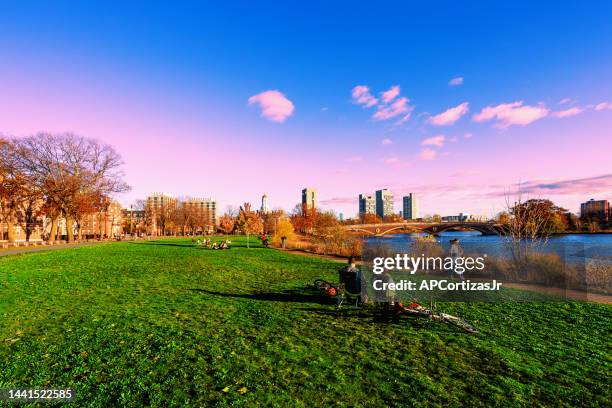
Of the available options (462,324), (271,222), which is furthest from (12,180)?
(271,222)

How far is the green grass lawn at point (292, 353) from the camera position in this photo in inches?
172

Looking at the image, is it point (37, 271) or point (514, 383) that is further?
point (37, 271)

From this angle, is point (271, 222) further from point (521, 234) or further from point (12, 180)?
point (521, 234)

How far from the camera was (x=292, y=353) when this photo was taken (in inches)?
224

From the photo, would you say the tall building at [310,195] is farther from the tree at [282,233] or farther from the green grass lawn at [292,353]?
the green grass lawn at [292,353]

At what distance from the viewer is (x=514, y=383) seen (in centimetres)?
468

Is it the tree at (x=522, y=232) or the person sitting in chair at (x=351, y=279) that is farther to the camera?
the tree at (x=522, y=232)

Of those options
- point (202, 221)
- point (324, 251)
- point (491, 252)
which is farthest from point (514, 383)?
point (202, 221)

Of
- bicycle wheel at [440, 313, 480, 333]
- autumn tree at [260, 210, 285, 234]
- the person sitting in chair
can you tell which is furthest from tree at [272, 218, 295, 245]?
bicycle wheel at [440, 313, 480, 333]

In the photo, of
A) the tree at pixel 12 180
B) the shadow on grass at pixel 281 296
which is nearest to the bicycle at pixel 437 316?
the shadow on grass at pixel 281 296

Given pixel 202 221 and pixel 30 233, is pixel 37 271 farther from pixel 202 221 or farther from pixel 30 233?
pixel 202 221

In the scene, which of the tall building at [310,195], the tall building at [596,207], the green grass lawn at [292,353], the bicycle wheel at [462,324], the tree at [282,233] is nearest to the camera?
the green grass lawn at [292,353]

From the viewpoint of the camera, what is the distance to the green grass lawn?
4359 millimetres

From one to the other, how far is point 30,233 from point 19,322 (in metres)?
71.4
